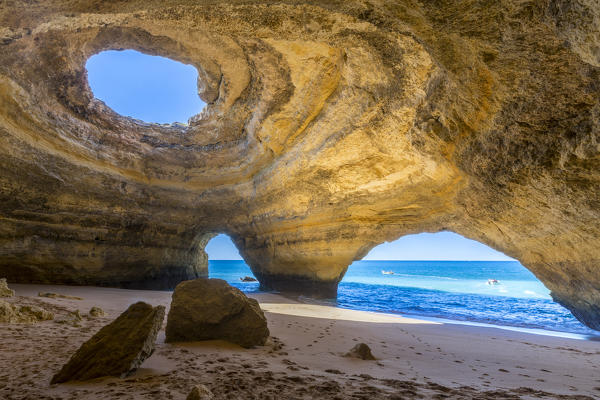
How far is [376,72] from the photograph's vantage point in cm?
452

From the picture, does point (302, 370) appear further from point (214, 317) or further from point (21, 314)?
point (21, 314)

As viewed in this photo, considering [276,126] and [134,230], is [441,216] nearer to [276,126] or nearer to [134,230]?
[276,126]

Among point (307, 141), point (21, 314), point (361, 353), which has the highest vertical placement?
point (307, 141)

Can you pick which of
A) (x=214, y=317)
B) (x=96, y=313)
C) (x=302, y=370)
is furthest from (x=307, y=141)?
(x=302, y=370)

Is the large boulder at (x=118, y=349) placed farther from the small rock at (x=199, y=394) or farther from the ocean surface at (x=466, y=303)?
the ocean surface at (x=466, y=303)

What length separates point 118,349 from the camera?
5.77 feet

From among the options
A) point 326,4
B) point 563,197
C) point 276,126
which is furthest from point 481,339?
point 276,126

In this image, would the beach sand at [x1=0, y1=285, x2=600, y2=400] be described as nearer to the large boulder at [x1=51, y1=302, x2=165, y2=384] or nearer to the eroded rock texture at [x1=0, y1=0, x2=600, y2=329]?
the large boulder at [x1=51, y1=302, x2=165, y2=384]

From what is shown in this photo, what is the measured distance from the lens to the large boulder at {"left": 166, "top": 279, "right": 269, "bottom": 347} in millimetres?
2612

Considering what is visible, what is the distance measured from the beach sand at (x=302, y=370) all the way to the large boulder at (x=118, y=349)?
0.06 meters

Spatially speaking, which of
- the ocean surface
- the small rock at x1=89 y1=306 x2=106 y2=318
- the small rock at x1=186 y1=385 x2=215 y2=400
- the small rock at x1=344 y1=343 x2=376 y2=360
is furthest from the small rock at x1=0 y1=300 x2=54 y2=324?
the ocean surface

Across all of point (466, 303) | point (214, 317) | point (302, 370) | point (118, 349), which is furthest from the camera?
point (466, 303)

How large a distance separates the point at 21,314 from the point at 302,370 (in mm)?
2734

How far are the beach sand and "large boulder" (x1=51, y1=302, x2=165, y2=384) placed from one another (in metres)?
0.06
